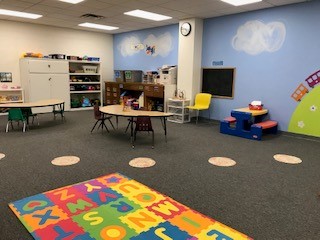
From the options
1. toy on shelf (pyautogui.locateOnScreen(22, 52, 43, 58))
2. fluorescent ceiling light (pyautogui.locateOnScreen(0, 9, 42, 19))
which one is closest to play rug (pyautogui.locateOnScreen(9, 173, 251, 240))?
fluorescent ceiling light (pyautogui.locateOnScreen(0, 9, 42, 19))

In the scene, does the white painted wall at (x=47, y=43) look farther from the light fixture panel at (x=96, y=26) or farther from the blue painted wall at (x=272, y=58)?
the blue painted wall at (x=272, y=58)

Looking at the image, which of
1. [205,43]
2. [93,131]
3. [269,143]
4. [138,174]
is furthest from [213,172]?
[205,43]

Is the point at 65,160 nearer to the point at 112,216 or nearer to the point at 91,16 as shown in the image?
the point at 112,216

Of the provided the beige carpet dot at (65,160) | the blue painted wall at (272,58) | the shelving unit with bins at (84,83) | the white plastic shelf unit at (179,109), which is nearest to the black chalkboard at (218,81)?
the blue painted wall at (272,58)

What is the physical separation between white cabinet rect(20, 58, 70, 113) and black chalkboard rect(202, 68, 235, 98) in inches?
181

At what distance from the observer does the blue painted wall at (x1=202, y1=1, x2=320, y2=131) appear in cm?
511

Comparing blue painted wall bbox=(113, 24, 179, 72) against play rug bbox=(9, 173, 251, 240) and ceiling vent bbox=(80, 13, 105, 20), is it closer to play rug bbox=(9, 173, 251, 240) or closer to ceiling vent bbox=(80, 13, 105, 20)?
ceiling vent bbox=(80, 13, 105, 20)

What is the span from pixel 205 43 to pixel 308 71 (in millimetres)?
2737

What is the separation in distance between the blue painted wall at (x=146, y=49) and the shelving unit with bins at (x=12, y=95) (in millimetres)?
3642

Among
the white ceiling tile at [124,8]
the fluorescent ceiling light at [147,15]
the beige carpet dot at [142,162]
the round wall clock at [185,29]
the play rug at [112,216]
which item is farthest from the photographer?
the round wall clock at [185,29]

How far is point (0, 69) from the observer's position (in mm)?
7555

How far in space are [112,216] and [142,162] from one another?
4.79 ft

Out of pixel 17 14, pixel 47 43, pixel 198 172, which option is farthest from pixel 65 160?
pixel 47 43

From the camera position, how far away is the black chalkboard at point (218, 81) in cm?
645
